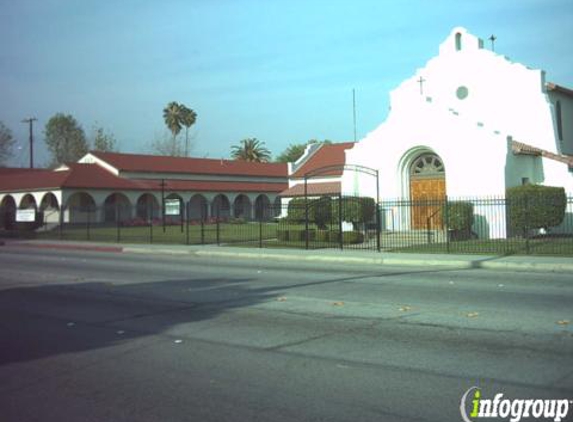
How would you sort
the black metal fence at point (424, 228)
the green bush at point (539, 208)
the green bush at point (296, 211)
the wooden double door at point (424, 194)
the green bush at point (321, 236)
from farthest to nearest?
the wooden double door at point (424, 194), the green bush at point (296, 211), the green bush at point (321, 236), the green bush at point (539, 208), the black metal fence at point (424, 228)

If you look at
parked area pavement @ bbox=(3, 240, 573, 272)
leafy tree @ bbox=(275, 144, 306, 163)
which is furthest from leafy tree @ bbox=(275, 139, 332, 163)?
parked area pavement @ bbox=(3, 240, 573, 272)

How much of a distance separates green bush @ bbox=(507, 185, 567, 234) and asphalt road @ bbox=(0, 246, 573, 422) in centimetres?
1064

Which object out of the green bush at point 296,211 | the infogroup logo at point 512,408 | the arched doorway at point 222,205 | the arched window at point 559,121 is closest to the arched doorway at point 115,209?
the arched doorway at point 222,205

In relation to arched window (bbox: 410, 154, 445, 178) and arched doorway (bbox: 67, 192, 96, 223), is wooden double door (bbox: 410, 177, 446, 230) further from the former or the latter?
arched doorway (bbox: 67, 192, 96, 223)

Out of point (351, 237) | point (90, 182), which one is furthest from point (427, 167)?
point (90, 182)

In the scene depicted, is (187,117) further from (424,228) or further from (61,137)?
(424,228)

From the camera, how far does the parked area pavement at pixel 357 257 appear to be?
17.2 m

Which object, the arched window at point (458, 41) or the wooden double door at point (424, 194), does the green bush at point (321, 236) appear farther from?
the arched window at point (458, 41)

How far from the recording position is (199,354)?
7.30 m

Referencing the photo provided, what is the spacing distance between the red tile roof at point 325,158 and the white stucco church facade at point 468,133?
17.3 metres

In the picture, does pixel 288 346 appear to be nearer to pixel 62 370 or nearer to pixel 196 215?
pixel 62 370

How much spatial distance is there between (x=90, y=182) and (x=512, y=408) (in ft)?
167

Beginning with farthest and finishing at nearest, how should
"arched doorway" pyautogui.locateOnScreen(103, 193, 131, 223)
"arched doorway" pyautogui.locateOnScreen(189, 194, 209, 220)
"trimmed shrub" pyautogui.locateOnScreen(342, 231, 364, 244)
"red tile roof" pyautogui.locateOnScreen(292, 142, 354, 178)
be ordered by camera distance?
"arched doorway" pyautogui.locateOnScreen(189, 194, 209, 220), "arched doorway" pyautogui.locateOnScreen(103, 193, 131, 223), "red tile roof" pyautogui.locateOnScreen(292, 142, 354, 178), "trimmed shrub" pyautogui.locateOnScreen(342, 231, 364, 244)

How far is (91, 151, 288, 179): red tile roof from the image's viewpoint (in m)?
58.6
